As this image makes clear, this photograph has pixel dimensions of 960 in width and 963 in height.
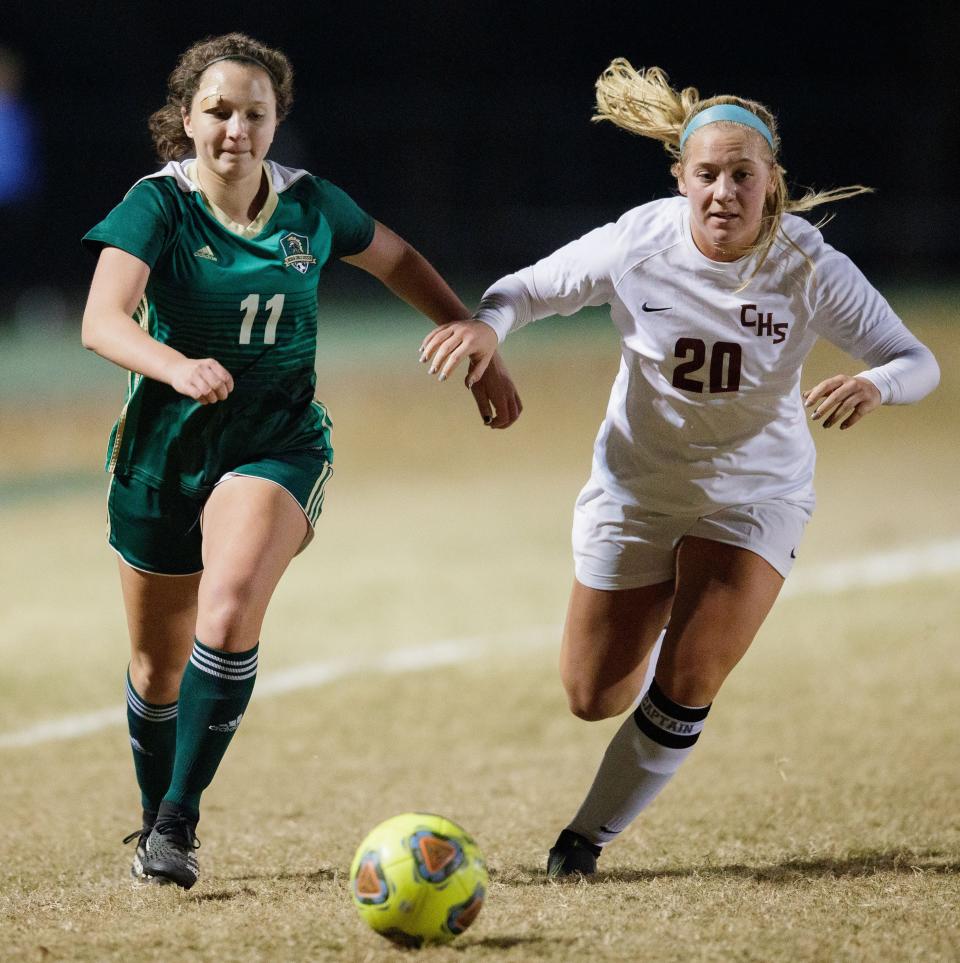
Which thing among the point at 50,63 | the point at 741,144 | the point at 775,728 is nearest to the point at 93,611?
the point at 775,728

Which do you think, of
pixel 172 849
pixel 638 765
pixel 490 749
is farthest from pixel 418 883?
pixel 490 749

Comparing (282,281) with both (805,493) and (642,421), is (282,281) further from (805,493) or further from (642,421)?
(805,493)

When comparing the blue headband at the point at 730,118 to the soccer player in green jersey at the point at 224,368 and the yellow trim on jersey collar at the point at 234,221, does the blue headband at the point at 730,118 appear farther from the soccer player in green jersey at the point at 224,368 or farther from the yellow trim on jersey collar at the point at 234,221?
the yellow trim on jersey collar at the point at 234,221

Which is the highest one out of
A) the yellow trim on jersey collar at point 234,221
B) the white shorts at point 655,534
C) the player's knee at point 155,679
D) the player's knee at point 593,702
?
the yellow trim on jersey collar at point 234,221

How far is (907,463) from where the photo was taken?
39.6ft

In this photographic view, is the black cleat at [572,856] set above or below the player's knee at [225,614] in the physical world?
below

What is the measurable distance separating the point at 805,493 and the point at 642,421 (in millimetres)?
515

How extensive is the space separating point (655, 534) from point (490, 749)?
6.20ft

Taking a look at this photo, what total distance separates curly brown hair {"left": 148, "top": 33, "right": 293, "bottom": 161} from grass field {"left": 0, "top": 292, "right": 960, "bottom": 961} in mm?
2039

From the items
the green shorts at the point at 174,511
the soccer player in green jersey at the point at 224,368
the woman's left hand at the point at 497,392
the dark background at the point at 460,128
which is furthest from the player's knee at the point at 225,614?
the dark background at the point at 460,128

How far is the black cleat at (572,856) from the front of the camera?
4004 mm

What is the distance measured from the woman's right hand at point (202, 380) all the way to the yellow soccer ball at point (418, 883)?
1.10 meters

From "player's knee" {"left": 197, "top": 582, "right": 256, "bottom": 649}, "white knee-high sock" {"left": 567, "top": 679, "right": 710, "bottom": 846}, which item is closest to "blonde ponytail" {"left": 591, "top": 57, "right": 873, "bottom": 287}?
"white knee-high sock" {"left": 567, "top": 679, "right": 710, "bottom": 846}

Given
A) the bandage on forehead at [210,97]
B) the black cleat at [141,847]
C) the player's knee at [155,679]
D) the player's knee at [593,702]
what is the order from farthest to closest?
the player's knee at [593,702]
the player's knee at [155,679]
the black cleat at [141,847]
the bandage on forehead at [210,97]
